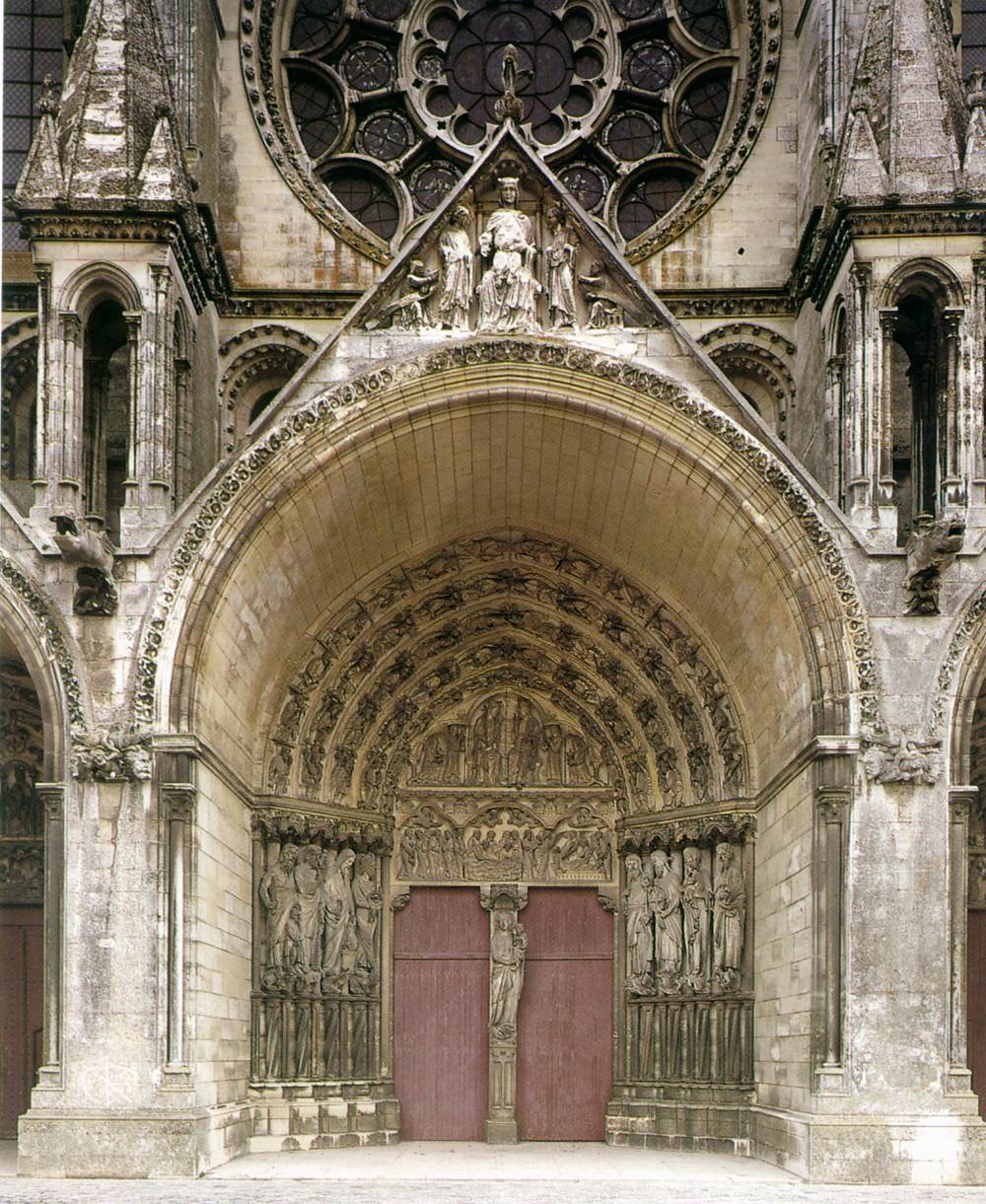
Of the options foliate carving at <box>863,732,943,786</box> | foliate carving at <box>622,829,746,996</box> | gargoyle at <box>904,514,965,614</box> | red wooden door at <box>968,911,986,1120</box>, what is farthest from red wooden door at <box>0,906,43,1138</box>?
red wooden door at <box>968,911,986,1120</box>

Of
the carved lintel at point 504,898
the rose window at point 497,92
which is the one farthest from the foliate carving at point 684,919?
the rose window at point 497,92

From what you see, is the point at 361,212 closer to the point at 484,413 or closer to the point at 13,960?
the point at 484,413

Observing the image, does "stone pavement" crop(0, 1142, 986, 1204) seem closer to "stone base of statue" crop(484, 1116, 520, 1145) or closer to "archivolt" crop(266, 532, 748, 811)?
"stone base of statue" crop(484, 1116, 520, 1145)

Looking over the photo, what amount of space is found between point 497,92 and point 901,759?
29.6ft

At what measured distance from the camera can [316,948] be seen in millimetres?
17922

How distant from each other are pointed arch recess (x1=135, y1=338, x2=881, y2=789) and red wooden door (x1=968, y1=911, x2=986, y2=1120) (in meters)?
4.29

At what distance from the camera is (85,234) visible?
15.7m

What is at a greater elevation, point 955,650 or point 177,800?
point 955,650

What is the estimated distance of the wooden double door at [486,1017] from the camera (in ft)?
61.4

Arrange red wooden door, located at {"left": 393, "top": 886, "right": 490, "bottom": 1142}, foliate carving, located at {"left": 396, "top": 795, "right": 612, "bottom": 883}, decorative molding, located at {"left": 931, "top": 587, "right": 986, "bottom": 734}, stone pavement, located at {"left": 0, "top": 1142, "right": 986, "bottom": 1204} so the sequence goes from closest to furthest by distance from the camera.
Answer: stone pavement, located at {"left": 0, "top": 1142, "right": 986, "bottom": 1204}
decorative molding, located at {"left": 931, "top": 587, "right": 986, "bottom": 734}
red wooden door, located at {"left": 393, "top": 886, "right": 490, "bottom": 1142}
foliate carving, located at {"left": 396, "top": 795, "right": 612, "bottom": 883}

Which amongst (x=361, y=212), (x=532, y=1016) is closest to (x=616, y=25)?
(x=361, y=212)

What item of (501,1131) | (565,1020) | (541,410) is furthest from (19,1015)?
(541,410)

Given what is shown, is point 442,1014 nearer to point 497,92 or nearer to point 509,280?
point 509,280

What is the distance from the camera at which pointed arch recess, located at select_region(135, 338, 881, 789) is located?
1531 centimetres
